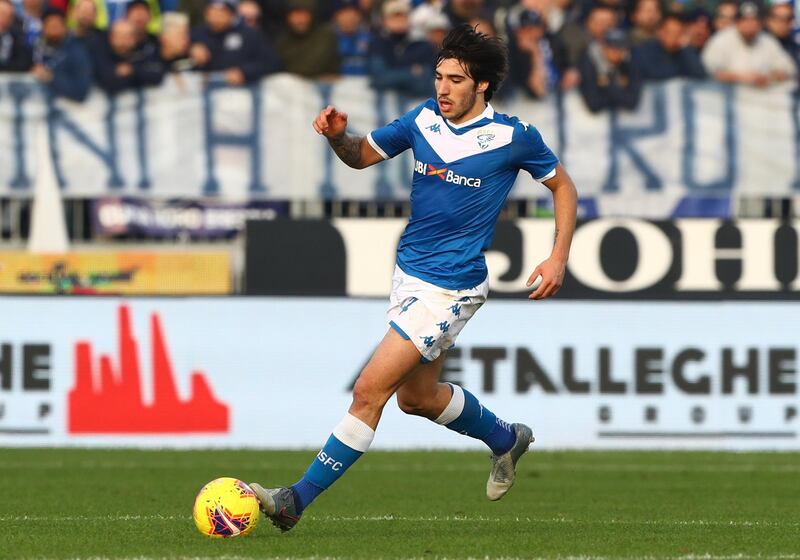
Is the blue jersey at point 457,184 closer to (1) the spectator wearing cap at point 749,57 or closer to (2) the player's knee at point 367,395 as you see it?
(2) the player's knee at point 367,395

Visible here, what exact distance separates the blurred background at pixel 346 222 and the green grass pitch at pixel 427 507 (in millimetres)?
633

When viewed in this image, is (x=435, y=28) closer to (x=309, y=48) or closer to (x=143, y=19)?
(x=309, y=48)

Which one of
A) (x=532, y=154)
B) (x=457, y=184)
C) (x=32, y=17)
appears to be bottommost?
(x=457, y=184)

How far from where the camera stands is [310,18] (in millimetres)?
17797

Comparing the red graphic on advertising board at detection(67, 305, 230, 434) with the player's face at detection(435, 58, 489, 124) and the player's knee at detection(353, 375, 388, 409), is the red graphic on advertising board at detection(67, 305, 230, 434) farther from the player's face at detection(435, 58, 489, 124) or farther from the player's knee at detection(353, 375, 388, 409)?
the player's face at detection(435, 58, 489, 124)

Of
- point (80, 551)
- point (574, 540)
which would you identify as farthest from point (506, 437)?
point (80, 551)

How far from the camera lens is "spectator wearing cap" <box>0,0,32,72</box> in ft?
58.1

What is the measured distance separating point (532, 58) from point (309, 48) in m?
2.40

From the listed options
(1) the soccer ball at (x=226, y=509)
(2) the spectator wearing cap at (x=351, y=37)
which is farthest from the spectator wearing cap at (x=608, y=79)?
(1) the soccer ball at (x=226, y=509)

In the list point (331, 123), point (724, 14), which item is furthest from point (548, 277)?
point (724, 14)

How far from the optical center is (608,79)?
17.6 metres

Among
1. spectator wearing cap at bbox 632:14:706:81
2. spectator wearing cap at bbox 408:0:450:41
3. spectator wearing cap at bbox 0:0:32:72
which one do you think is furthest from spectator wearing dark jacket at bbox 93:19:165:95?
spectator wearing cap at bbox 632:14:706:81

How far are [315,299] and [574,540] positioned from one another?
7.74 meters

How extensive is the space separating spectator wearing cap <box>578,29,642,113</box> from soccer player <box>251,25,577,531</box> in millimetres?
9769
